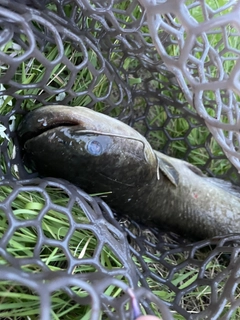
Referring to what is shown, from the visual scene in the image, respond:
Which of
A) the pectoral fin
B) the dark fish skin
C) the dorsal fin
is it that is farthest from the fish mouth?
the dorsal fin

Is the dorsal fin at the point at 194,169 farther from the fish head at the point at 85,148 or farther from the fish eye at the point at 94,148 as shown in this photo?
the fish eye at the point at 94,148

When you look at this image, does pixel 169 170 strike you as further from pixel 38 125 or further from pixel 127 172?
pixel 38 125

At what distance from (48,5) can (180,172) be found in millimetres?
762

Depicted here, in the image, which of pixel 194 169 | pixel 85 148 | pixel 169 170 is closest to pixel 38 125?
pixel 85 148

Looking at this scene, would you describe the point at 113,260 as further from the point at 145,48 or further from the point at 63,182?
the point at 145,48

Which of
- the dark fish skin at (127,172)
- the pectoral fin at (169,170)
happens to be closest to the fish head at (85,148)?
the dark fish skin at (127,172)

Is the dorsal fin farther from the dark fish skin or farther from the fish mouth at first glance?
the fish mouth

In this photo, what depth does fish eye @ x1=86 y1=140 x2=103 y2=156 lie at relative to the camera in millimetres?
1122

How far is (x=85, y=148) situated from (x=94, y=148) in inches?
1.0

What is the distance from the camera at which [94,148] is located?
3.72 feet

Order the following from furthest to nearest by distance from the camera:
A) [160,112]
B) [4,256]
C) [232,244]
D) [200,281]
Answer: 1. [160,112]
2. [232,244]
3. [200,281]
4. [4,256]

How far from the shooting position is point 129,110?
60.8 inches

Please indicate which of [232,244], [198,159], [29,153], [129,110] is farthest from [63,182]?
[198,159]

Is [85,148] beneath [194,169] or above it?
above
